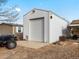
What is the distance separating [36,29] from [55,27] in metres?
2.37

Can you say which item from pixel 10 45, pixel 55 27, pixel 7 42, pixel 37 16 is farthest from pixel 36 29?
pixel 10 45

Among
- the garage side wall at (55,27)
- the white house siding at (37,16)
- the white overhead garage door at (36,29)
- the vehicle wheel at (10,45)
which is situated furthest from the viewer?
the white overhead garage door at (36,29)

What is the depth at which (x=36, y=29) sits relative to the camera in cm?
1666

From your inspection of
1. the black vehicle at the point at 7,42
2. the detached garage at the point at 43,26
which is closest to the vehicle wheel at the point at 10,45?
the black vehicle at the point at 7,42

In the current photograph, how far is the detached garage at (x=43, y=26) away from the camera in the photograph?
14891mm

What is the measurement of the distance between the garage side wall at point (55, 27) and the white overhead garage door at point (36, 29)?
1.26m

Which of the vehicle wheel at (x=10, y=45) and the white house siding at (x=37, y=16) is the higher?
the white house siding at (x=37, y=16)

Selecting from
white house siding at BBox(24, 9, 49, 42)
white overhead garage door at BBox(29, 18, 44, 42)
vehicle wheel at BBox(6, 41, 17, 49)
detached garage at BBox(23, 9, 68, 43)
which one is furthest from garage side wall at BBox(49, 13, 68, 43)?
vehicle wheel at BBox(6, 41, 17, 49)

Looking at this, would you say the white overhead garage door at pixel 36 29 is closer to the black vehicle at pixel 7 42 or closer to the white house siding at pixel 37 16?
the white house siding at pixel 37 16

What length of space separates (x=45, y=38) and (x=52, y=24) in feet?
5.23

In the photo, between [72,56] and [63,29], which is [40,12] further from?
[72,56]

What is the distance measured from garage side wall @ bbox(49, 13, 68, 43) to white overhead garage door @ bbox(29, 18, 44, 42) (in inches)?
49.5

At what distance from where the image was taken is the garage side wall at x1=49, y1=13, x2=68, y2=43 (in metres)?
14.9

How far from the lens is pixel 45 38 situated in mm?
15094
